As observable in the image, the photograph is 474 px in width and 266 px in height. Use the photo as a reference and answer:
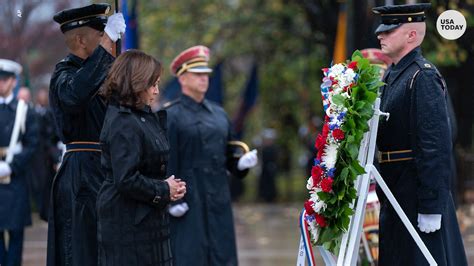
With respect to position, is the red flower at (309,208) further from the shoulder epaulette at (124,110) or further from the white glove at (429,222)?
the shoulder epaulette at (124,110)

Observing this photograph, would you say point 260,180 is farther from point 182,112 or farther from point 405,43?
point 405,43

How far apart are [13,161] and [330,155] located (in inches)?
146

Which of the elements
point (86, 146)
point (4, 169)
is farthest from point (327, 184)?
point (4, 169)

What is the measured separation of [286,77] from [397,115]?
513 inches

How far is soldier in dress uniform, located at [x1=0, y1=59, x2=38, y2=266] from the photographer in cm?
817

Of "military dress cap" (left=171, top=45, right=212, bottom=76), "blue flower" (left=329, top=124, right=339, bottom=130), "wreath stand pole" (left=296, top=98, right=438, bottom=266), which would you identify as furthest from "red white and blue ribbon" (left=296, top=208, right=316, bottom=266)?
"military dress cap" (left=171, top=45, right=212, bottom=76)

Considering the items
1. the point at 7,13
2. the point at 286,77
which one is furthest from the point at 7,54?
the point at 286,77

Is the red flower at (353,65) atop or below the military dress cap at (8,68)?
below

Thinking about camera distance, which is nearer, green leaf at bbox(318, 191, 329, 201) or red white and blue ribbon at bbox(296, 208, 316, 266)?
green leaf at bbox(318, 191, 329, 201)

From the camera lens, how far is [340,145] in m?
5.52

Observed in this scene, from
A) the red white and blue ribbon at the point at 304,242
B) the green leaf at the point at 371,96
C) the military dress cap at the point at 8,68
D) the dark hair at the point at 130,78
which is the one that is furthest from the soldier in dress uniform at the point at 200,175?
the dark hair at the point at 130,78

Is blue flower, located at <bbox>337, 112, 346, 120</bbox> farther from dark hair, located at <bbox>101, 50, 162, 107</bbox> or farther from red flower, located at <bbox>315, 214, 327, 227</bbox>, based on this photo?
dark hair, located at <bbox>101, 50, 162, 107</bbox>

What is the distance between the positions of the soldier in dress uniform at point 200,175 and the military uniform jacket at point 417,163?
6.52 feet

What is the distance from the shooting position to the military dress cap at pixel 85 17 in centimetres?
583
